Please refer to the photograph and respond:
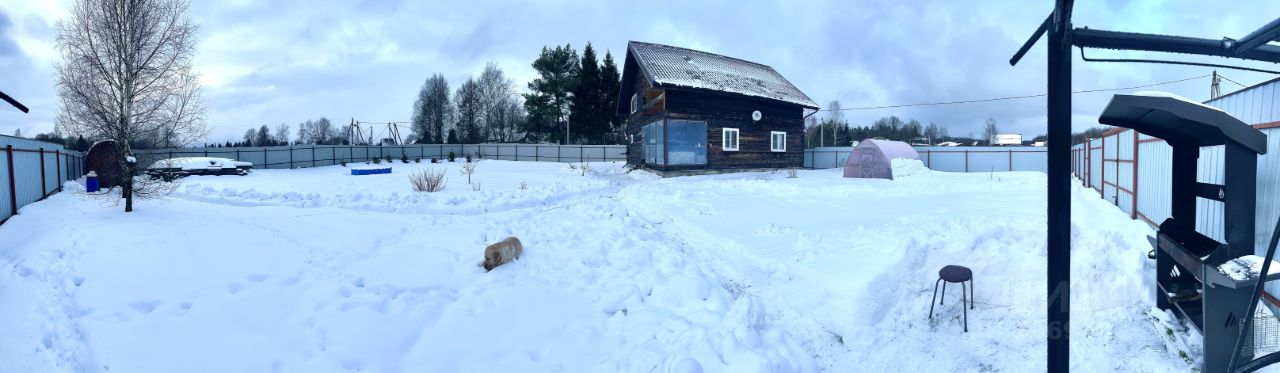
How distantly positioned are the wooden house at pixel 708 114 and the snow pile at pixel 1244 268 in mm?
16329

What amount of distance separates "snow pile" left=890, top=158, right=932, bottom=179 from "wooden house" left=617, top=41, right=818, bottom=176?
519 cm

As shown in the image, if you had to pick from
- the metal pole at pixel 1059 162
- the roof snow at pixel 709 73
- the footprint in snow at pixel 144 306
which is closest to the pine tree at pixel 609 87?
the roof snow at pixel 709 73

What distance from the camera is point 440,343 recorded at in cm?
418

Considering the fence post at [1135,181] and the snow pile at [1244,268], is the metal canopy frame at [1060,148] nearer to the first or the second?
the snow pile at [1244,268]

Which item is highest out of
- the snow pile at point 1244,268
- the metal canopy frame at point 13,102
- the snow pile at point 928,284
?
the metal canopy frame at point 13,102

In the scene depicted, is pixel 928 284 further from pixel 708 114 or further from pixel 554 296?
pixel 708 114

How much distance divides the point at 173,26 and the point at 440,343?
33.0ft

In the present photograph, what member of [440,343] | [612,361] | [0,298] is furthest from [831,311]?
[0,298]

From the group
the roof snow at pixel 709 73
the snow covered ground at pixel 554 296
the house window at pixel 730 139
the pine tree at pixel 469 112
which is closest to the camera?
the snow covered ground at pixel 554 296

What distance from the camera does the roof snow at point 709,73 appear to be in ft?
64.8

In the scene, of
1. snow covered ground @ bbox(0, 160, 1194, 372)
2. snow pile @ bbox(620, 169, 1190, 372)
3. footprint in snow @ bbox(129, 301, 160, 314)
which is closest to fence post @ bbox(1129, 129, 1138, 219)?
snow pile @ bbox(620, 169, 1190, 372)

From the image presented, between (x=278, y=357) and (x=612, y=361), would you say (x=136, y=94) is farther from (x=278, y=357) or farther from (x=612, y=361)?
(x=612, y=361)

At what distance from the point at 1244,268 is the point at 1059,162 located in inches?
77.9

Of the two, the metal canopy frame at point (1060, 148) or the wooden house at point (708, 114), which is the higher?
the wooden house at point (708, 114)
